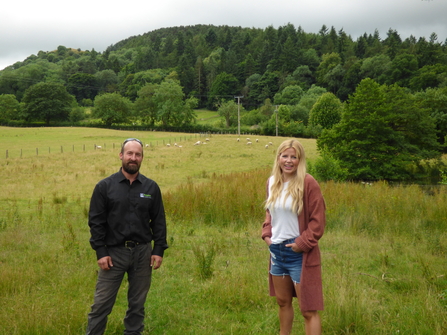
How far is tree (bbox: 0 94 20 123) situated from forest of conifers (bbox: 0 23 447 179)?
0.19 m

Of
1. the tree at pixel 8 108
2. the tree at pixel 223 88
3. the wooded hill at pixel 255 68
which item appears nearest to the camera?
the tree at pixel 8 108

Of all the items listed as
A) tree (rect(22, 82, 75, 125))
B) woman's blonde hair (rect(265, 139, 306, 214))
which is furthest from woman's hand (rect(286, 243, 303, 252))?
tree (rect(22, 82, 75, 125))

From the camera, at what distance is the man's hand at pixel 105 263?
12.1 feet

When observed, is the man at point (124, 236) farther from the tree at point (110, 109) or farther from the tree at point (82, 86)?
the tree at point (82, 86)

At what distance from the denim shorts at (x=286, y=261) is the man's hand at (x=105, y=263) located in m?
1.63

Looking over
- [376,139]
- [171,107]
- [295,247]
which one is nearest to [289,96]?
[171,107]

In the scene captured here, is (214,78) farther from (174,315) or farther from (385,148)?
(174,315)

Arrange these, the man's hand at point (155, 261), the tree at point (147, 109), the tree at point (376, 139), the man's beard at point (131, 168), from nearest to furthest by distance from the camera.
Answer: the man's beard at point (131, 168) < the man's hand at point (155, 261) < the tree at point (376, 139) < the tree at point (147, 109)

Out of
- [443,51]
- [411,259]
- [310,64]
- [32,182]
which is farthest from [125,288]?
[310,64]

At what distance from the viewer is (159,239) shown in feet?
13.2

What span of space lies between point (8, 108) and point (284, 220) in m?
92.0

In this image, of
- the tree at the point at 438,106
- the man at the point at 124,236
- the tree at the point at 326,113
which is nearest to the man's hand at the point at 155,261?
the man at the point at 124,236

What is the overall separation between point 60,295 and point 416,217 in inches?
367

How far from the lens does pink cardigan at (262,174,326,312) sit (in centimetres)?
338
